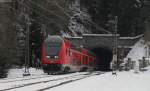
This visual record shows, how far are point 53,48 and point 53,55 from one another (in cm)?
68

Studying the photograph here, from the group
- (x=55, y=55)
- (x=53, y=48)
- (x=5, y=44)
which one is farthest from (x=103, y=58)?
(x=5, y=44)

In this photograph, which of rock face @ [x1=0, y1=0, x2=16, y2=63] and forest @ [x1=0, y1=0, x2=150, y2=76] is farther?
forest @ [x1=0, y1=0, x2=150, y2=76]

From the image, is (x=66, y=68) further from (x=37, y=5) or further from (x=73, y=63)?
(x=37, y=5)

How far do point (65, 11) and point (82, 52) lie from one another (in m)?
23.6

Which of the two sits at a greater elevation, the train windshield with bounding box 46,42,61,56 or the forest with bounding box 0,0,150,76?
the forest with bounding box 0,0,150,76

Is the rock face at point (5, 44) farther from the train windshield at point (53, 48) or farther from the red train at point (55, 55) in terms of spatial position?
the train windshield at point (53, 48)

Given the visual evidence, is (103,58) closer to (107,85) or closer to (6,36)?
(6,36)

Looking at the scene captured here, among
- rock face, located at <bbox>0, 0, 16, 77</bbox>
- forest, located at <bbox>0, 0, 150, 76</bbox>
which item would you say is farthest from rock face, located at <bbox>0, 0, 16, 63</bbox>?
forest, located at <bbox>0, 0, 150, 76</bbox>

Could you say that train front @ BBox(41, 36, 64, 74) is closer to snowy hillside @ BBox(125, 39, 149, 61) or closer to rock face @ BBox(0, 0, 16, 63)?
rock face @ BBox(0, 0, 16, 63)

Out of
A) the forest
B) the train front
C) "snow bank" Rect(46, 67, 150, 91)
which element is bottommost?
"snow bank" Rect(46, 67, 150, 91)

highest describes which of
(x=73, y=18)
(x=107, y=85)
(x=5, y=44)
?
(x=73, y=18)

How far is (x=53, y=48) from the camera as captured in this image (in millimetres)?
43406

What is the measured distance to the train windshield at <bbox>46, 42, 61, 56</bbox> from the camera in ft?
142

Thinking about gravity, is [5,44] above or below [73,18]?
below
